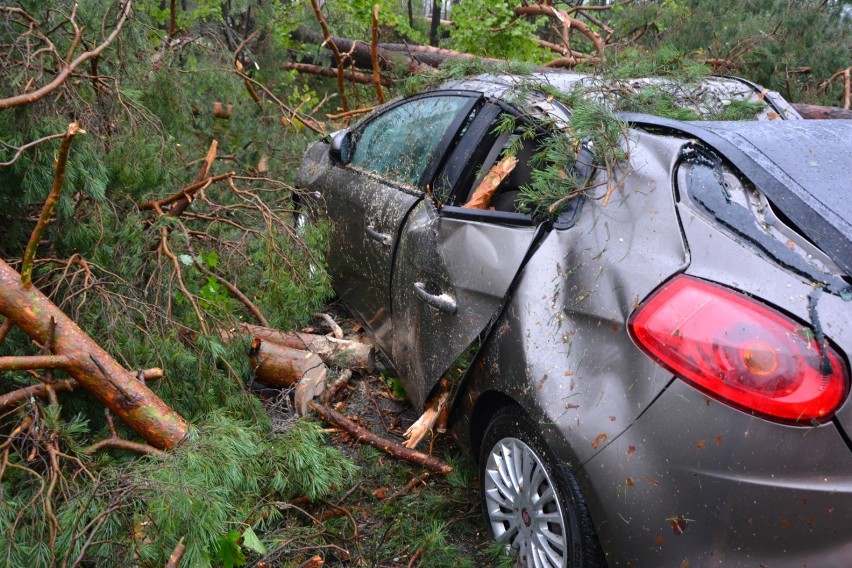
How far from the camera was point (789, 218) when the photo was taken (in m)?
1.81

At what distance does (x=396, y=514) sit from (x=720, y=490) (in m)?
1.50

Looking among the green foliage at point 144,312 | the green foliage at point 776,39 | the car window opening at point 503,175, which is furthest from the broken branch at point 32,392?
the green foliage at point 776,39

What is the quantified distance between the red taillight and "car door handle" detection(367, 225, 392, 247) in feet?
5.57

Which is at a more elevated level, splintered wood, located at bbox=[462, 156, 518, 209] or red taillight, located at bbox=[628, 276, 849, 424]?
red taillight, located at bbox=[628, 276, 849, 424]

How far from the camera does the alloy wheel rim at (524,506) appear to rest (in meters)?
2.17

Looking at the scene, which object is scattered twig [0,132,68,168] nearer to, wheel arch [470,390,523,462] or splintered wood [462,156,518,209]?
splintered wood [462,156,518,209]

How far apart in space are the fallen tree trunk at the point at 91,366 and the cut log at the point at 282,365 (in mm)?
970

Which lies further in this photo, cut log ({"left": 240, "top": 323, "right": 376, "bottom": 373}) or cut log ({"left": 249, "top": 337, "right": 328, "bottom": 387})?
cut log ({"left": 240, "top": 323, "right": 376, "bottom": 373})

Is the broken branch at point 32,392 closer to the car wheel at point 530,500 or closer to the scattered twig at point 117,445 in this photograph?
the scattered twig at point 117,445

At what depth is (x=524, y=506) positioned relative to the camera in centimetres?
231

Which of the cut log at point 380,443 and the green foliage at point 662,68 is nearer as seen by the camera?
the cut log at point 380,443

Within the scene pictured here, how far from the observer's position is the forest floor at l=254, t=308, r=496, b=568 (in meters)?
2.54

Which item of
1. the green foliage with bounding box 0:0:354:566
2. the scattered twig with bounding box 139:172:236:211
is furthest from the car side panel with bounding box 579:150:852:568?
the scattered twig with bounding box 139:172:236:211

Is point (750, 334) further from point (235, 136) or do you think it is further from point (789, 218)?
point (235, 136)
